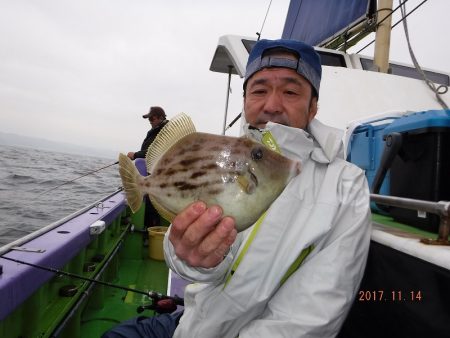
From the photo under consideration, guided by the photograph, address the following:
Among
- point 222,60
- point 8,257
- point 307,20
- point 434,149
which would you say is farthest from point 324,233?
point 307,20

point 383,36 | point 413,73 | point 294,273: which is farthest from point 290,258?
point 413,73

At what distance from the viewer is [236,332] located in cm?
161

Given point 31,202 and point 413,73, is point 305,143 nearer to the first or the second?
point 413,73

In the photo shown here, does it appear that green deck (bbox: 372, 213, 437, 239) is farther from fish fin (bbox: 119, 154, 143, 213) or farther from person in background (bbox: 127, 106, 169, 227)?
person in background (bbox: 127, 106, 169, 227)

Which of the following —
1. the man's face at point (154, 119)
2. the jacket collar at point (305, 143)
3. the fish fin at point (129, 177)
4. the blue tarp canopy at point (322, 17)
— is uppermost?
the blue tarp canopy at point (322, 17)

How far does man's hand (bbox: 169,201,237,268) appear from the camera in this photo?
117cm

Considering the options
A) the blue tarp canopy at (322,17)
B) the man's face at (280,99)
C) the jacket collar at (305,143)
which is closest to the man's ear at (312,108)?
the man's face at (280,99)

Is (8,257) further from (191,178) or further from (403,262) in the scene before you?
(403,262)

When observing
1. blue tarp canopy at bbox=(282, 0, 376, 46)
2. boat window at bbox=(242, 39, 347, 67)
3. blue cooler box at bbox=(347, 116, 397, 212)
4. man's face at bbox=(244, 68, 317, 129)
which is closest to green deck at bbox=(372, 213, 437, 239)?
blue cooler box at bbox=(347, 116, 397, 212)

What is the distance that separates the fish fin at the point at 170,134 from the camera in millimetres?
1347

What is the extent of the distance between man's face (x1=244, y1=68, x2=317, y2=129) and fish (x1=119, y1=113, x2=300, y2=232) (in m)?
0.78

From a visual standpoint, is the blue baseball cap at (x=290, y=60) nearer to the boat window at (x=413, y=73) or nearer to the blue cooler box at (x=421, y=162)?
the blue cooler box at (x=421, y=162)

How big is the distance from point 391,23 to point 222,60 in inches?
116

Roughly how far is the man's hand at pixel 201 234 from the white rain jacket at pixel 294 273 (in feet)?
0.68
